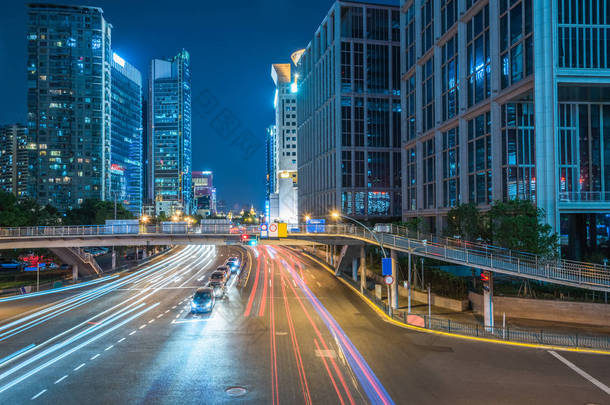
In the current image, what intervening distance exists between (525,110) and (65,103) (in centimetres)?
17120

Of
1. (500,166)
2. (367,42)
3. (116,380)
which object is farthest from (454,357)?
(367,42)

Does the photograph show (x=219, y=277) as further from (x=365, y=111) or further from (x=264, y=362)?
(x=365, y=111)

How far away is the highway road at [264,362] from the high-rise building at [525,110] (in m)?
23.2

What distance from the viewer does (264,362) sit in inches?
789

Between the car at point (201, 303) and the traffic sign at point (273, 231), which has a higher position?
the traffic sign at point (273, 231)

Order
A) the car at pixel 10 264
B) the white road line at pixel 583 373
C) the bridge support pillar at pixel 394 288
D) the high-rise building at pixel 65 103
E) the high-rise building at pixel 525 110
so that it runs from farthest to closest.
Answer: the high-rise building at pixel 65 103
the car at pixel 10 264
the high-rise building at pixel 525 110
the bridge support pillar at pixel 394 288
the white road line at pixel 583 373

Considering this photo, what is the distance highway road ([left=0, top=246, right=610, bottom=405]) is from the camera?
1614 centimetres

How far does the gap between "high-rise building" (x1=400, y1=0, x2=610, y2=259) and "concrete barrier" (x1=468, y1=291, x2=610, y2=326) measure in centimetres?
1096

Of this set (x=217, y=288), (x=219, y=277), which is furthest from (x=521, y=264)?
(x=219, y=277)

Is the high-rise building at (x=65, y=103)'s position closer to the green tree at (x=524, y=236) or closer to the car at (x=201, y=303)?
the car at (x=201, y=303)

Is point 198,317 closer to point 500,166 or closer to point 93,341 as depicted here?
point 93,341

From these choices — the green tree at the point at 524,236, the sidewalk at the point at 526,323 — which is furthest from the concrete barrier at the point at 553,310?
the green tree at the point at 524,236

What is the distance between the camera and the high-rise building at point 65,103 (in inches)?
6201

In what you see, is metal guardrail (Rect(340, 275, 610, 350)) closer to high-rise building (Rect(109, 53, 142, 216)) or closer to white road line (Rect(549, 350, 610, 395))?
white road line (Rect(549, 350, 610, 395))
